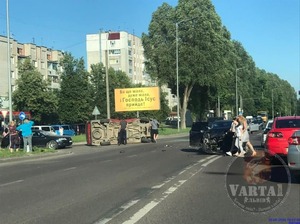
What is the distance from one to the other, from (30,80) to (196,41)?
2201 centimetres

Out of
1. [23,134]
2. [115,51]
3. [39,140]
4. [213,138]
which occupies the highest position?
[115,51]

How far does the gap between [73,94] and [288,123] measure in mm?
46288

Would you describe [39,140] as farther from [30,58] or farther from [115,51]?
[115,51]

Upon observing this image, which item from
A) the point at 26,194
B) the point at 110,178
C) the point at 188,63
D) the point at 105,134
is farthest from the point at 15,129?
the point at 188,63

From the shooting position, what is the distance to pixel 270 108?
136625 millimetres

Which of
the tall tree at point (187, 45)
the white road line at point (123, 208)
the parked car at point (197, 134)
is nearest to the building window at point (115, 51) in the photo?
the tall tree at point (187, 45)

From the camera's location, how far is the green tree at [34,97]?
58750 mm

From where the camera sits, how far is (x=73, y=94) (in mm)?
58688

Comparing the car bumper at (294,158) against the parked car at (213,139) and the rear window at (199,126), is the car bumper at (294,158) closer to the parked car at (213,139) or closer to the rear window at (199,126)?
the parked car at (213,139)

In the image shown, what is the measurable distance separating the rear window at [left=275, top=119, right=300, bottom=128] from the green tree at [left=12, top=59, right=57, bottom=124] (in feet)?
155

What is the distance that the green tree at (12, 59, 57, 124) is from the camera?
58.8m

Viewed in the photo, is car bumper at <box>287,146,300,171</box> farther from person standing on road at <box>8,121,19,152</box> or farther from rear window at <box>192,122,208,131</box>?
person standing on road at <box>8,121,19,152</box>

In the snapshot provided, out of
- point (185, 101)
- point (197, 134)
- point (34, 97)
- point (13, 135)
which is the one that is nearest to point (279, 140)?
point (197, 134)

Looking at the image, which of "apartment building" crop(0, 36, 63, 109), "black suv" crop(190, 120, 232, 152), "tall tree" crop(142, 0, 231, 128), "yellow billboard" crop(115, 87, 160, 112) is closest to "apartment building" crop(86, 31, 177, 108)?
"apartment building" crop(0, 36, 63, 109)
